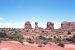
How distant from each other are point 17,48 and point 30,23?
228 ft

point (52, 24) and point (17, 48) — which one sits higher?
point (52, 24)

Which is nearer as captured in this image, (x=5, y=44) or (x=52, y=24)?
(x=5, y=44)

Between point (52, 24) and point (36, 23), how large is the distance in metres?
9.37

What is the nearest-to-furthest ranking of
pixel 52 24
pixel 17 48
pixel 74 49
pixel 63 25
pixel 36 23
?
pixel 17 48, pixel 74 49, pixel 52 24, pixel 36 23, pixel 63 25

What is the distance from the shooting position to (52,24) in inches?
3369

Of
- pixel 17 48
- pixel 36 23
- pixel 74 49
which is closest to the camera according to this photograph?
pixel 17 48

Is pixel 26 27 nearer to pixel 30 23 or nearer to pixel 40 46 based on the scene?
pixel 30 23

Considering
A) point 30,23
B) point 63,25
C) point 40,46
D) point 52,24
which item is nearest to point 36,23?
point 30,23

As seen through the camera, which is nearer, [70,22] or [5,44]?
[5,44]

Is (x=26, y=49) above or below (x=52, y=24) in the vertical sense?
below

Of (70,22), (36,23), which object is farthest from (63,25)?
(36,23)

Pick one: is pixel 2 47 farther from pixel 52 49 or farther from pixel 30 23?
pixel 30 23

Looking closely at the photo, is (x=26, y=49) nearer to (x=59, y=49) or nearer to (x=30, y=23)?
(x=59, y=49)

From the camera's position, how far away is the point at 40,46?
26.2 metres
